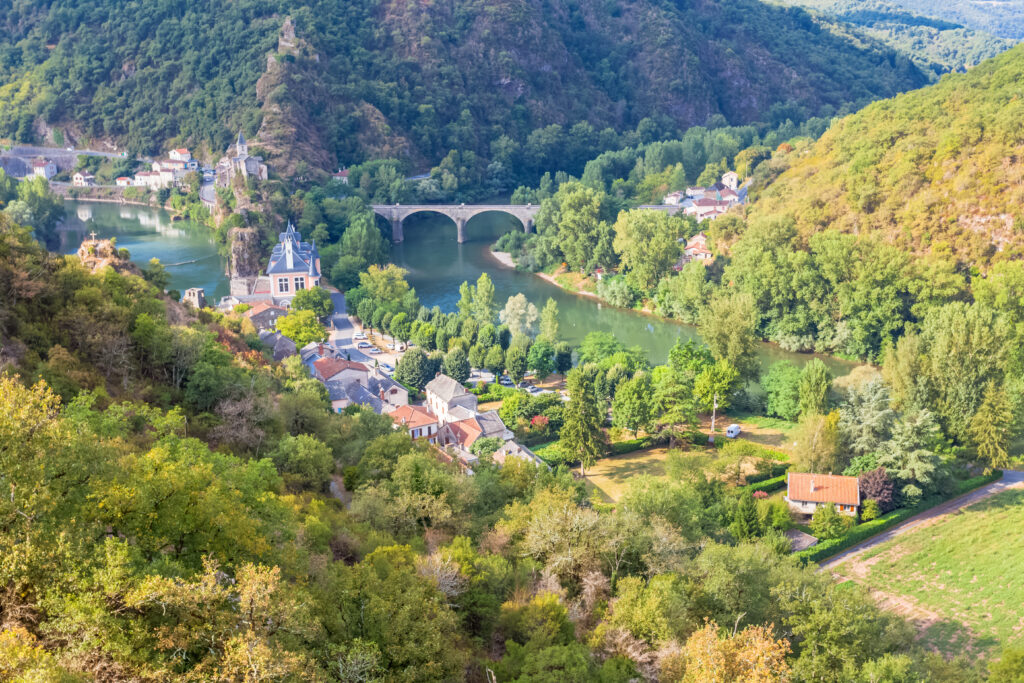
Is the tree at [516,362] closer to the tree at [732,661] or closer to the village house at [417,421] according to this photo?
the village house at [417,421]

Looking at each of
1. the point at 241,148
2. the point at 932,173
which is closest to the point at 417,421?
the point at 932,173

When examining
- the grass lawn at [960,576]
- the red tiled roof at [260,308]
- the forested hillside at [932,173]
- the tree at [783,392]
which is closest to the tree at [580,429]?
the grass lawn at [960,576]

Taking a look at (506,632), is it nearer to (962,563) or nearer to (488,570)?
(488,570)

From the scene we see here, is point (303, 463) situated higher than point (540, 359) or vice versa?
point (303, 463)

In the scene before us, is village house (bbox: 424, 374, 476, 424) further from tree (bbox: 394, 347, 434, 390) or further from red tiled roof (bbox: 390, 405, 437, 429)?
tree (bbox: 394, 347, 434, 390)

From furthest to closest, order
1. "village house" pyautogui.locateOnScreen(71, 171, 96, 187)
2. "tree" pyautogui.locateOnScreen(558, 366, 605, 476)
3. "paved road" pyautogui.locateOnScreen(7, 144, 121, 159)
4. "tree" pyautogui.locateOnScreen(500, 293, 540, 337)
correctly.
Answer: "paved road" pyautogui.locateOnScreen(7, 144, 121, 159) < "village house" pyautogui.locateOnScreen(71, 171, 96, 187) < "tree" pyautogui.locateOnScreen(500, 293, 540, 337) < "tree" pyautogui.locateOnScreen(558, 366, 605, 476)

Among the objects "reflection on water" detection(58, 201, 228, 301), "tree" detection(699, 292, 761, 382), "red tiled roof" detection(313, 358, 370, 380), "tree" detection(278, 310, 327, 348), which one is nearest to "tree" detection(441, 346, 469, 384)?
"red tiled roof" detection(313, 358, 370, 380)

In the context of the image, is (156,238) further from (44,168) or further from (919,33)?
(919,33)
